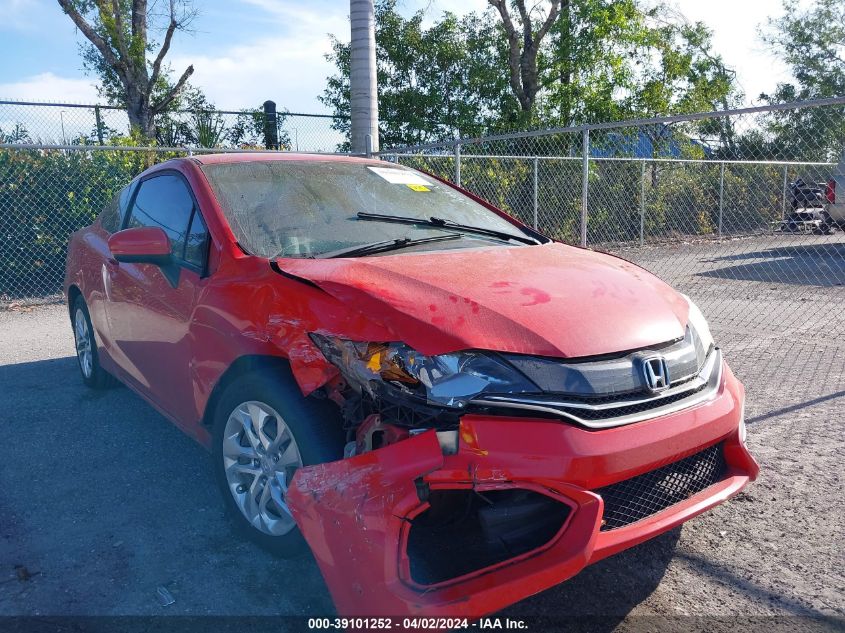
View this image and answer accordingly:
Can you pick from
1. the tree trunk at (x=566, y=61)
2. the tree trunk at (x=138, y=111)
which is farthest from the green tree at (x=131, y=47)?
the tree trunk at (x=566, y=61)

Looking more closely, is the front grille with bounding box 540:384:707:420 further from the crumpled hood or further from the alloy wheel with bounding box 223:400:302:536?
the alloy wheel with bounding box 223:400:302:536

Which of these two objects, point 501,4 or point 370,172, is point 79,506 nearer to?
point 370,172

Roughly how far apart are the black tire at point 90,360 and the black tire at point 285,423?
2.40 m

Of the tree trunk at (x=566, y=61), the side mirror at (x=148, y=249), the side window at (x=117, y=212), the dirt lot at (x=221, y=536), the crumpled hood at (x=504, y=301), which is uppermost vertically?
the tree trunk at (x=566, y=61)

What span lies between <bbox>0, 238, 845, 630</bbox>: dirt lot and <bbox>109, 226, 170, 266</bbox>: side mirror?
1.18 metres

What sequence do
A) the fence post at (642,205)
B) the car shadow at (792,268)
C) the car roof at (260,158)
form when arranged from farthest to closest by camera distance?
the fence post at (642,205) < the car shadow at (792,268) < the car roof at (260,158)

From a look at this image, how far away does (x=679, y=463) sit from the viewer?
7.95ft

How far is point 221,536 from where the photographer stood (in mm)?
3072

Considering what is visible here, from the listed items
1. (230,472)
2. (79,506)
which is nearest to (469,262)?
(230,472)

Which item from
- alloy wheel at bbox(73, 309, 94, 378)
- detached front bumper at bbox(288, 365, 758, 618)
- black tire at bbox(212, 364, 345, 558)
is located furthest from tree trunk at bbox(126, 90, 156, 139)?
detached front bumper at bbox(288, 365, 758, 618)

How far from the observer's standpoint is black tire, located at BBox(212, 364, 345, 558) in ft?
8.03

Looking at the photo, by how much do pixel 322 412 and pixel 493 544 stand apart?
0.77 meters

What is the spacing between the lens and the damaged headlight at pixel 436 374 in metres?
2.14

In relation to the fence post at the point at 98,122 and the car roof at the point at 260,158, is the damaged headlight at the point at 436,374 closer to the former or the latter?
the car roof at the point at 260,158
